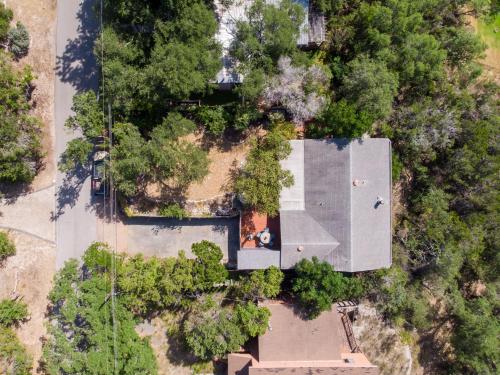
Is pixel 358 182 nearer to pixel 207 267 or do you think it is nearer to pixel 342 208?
pixel 342 208

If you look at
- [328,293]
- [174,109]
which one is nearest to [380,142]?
[328,293]

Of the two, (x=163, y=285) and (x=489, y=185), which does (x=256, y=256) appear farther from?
(x=489, y=185)

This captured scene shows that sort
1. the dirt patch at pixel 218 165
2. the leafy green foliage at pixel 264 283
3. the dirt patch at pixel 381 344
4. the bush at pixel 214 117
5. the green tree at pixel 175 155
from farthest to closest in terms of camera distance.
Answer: the dirt patch at pixel 381 344, the dirt patch at pixel 218 165, the bush at pixel 214 117, the leafy green foliage at pixel 264 283, the green tree at pixel 175 155

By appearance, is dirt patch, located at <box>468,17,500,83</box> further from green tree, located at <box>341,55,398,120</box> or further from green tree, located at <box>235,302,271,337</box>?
green tree, located at <box>235,302,271,337</box>

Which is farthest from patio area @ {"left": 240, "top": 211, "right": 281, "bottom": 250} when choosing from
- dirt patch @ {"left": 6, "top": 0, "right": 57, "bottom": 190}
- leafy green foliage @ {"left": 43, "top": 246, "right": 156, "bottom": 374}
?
dirt patch @ {"left": 6, "top": 0, "right": 57, "bottom": 190}

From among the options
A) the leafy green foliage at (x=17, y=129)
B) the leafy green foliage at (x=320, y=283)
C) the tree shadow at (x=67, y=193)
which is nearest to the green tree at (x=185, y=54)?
the leafy green foliage at (x=17, y=129)

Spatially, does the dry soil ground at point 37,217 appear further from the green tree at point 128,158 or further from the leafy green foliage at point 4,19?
the green tree at point 128,158
